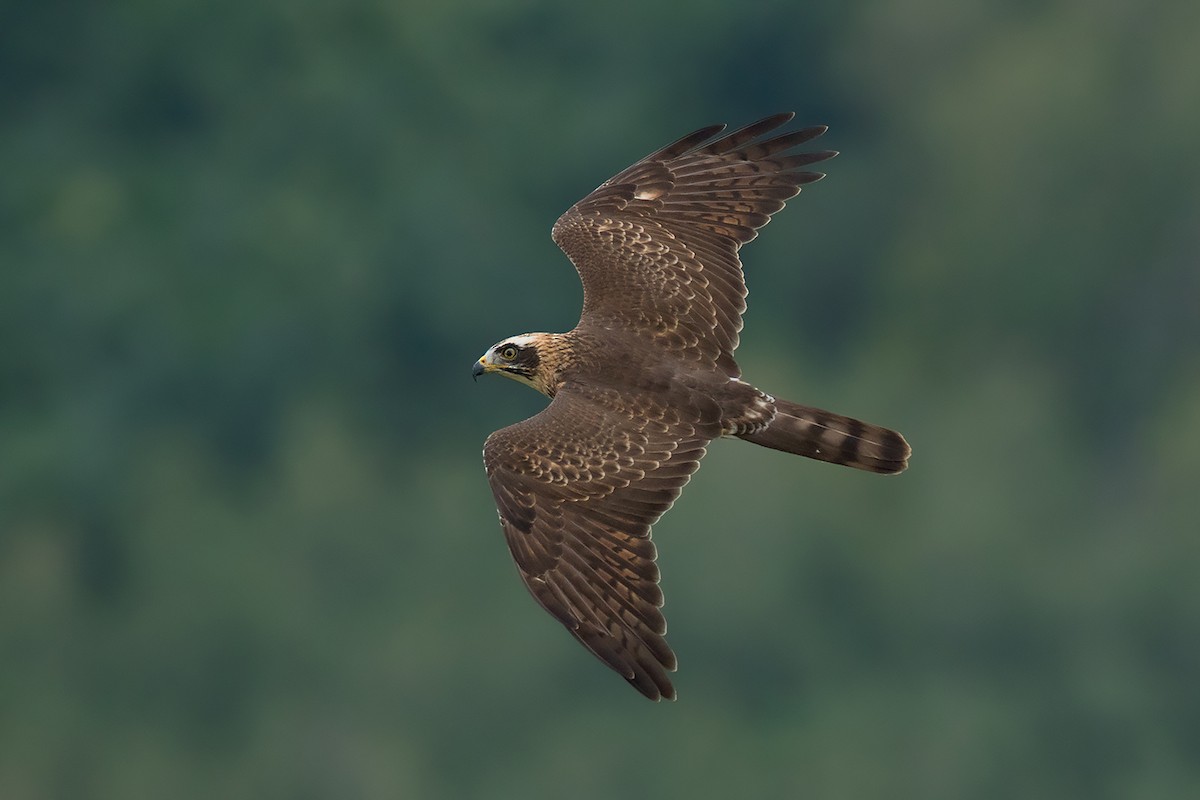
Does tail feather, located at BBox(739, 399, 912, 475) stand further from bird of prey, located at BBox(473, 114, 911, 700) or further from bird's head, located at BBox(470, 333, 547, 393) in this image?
bird's head, located at BBox(470, 333, 547, 393)

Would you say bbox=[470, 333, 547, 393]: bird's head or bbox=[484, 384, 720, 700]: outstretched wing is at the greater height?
bbox=[470, 333, 547, 393]: bird's head

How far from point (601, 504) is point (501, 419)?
74989mm

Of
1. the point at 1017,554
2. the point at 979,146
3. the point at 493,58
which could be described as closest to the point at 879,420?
the point at 1017,554

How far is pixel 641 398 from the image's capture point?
14.4 meters

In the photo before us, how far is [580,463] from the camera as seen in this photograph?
1388cm

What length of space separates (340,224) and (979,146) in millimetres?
33190

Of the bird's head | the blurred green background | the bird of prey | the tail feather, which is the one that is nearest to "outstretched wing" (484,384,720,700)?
the bird of prey

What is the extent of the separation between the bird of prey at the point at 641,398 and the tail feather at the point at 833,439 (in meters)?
0.01

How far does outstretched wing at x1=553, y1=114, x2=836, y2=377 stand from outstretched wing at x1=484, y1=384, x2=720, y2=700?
1.02m

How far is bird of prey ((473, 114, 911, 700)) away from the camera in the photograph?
1342 centimetres

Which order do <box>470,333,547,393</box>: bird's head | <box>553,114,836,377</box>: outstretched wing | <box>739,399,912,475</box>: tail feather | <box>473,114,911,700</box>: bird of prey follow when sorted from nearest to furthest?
<box>473,114,911,700</box>: bird of prey
<box>739,399,912,475</box>: tail feather
<box>470,333,547,393</box>: bird's head
<box>553,114,836,377</box>: outstretched wing

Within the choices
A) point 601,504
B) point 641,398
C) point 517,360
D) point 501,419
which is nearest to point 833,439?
point 641,398

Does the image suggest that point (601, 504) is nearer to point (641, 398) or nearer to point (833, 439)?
point (641, 398)

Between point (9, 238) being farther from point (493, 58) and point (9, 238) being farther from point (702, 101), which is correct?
point (702, 101)
